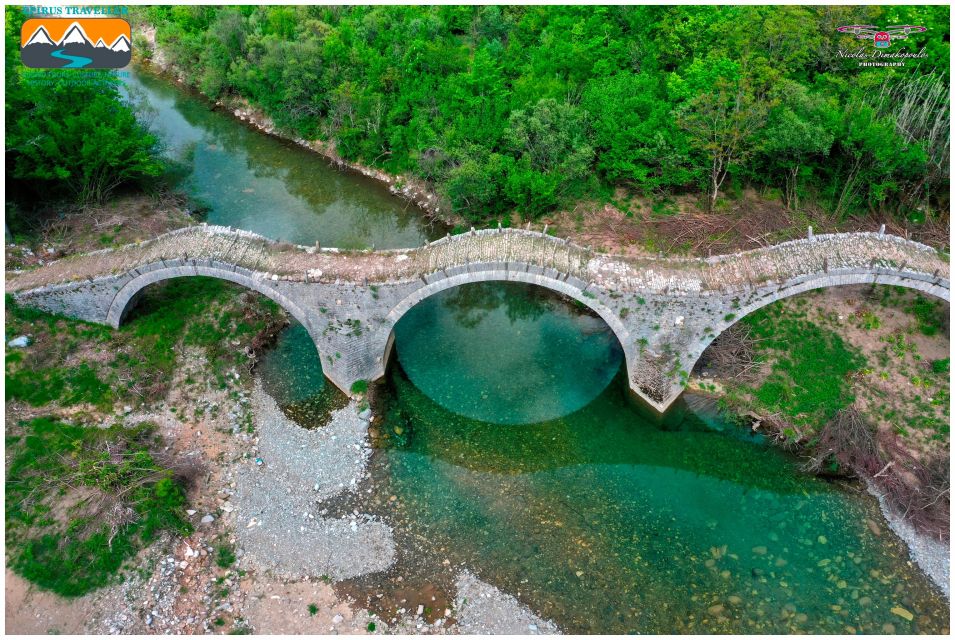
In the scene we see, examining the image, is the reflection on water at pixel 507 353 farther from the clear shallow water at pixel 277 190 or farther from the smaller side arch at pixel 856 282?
the clear shallow water at pixel 277 190

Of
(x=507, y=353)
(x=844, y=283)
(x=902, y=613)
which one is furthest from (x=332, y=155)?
(x=902, y=613)

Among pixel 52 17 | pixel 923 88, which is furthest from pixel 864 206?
pixel 52 17

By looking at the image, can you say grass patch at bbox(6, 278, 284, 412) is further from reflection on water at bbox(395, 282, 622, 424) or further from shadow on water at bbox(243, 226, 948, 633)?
reflection on water at bbox(395, 282, 622, 424)

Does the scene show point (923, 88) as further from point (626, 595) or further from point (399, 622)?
point (399, 622)

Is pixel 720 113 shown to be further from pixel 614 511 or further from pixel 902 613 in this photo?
pixel 902 613

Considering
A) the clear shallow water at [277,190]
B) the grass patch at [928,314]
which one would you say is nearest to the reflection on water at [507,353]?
the clear shallow water at [277,190]

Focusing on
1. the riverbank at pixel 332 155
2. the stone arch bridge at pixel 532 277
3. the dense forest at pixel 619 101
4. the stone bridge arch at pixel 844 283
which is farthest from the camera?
the riverbank at pixel 332 155

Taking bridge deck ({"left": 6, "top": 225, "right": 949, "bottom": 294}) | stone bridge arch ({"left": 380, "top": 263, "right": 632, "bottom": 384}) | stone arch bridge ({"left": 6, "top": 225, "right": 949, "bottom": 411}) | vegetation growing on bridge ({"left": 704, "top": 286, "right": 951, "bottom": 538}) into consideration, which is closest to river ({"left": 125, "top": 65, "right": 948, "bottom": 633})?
vegetation growing on bridge ({"left": 704, "top": 286, "right": 951, "bottom": 538})
